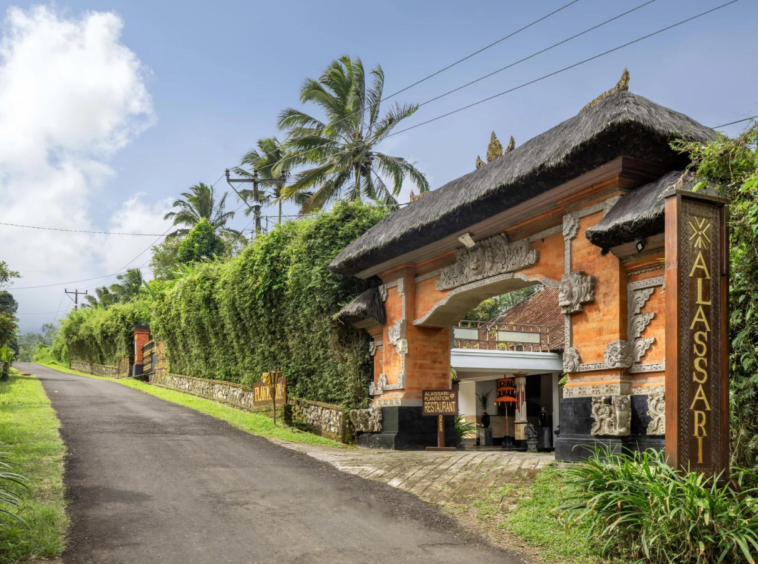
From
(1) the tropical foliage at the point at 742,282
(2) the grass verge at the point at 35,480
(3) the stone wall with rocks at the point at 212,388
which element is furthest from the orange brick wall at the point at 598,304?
(3) the stone wall with rocks at the point at 212,388

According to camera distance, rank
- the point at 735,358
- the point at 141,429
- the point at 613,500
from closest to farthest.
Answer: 1. the point at 613,500
2. the point at 735,358
3. the point at 141,429

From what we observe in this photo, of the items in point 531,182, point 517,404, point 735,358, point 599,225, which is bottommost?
point 517,404

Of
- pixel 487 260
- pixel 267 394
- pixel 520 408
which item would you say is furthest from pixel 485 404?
pixel 487 260

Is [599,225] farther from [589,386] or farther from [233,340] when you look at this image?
[233,340]

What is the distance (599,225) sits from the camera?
907 cm

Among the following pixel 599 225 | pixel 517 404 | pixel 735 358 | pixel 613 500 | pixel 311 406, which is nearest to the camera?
pixel 613 500

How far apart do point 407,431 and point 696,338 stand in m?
8.89

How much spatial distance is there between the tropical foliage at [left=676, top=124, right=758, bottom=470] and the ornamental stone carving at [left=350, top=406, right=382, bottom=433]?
29.1ft

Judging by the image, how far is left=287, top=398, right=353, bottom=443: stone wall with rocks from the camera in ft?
49.7

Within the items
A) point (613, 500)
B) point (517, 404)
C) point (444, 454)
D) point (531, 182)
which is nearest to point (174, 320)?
point (517, 404)

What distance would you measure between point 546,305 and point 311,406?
13.0 meters

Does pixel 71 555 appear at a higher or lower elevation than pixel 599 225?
lower

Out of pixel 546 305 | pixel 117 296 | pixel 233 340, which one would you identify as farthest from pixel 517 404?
pixel 117 296

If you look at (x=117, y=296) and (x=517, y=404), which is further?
(x=117, y=296)
